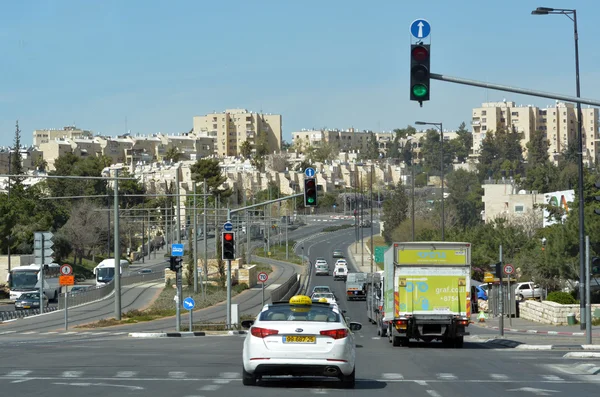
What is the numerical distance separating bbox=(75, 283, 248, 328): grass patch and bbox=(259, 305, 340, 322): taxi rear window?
31780 millimetres

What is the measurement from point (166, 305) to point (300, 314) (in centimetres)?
4689

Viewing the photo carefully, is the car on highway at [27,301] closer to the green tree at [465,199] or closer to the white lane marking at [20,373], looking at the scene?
the white lane marking at [20,373]

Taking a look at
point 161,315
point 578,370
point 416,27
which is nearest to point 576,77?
point 578,370

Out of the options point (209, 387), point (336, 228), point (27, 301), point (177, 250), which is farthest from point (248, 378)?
point (336, 228)

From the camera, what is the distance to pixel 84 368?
803 inches

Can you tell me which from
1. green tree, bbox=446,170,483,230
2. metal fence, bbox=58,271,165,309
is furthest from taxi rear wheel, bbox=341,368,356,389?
green tree, bbox=446,170,483,230

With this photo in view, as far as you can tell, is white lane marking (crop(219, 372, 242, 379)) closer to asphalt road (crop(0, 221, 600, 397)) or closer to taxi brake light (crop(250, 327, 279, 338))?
asphalt road (crop(0, 221, 600, 397))

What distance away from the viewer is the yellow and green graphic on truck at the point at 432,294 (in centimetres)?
2939

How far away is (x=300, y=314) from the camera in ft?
53.3

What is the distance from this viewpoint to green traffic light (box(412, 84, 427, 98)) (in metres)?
17.1

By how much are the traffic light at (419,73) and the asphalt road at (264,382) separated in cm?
501

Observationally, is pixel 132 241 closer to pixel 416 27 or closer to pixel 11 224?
pixel 11 224

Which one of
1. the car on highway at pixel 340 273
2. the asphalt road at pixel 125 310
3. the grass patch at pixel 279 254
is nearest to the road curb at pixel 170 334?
the asphalt road at pixel 125 310

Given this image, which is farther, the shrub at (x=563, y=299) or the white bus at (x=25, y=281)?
the white bus at (x=25, y=281)
